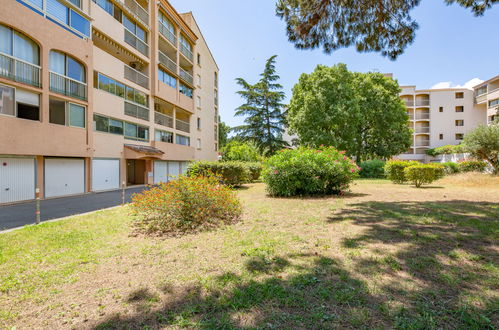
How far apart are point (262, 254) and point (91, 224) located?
5.45 m

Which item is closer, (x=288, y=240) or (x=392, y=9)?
(x=288, y=240)

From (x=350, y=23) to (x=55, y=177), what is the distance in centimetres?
1599

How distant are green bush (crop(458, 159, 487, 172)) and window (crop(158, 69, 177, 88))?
28549 mm

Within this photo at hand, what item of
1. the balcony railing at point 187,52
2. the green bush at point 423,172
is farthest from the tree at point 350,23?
the balcony railing at point 187,52

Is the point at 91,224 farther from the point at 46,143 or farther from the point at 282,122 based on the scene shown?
the point at 282,122

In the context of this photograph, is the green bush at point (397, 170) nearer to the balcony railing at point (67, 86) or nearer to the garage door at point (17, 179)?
the balcony railing at point (67, 86)

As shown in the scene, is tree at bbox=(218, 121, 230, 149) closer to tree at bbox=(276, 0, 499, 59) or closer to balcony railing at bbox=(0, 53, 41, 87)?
A: balcony railing at bbox=(0, 53, 41, 87)

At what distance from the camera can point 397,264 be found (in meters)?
3.61

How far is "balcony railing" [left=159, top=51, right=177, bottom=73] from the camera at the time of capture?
78.0ft

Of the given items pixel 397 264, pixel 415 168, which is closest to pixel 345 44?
pixel 397 264

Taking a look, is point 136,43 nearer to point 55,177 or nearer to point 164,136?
point 164,136

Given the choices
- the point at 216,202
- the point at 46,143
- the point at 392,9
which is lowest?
the point at 216,202

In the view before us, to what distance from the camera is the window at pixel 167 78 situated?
2374cm

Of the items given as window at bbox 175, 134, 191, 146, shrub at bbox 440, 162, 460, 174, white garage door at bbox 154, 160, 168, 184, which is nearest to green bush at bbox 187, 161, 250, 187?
white garage door at bbox 154, 160, 168, 184
